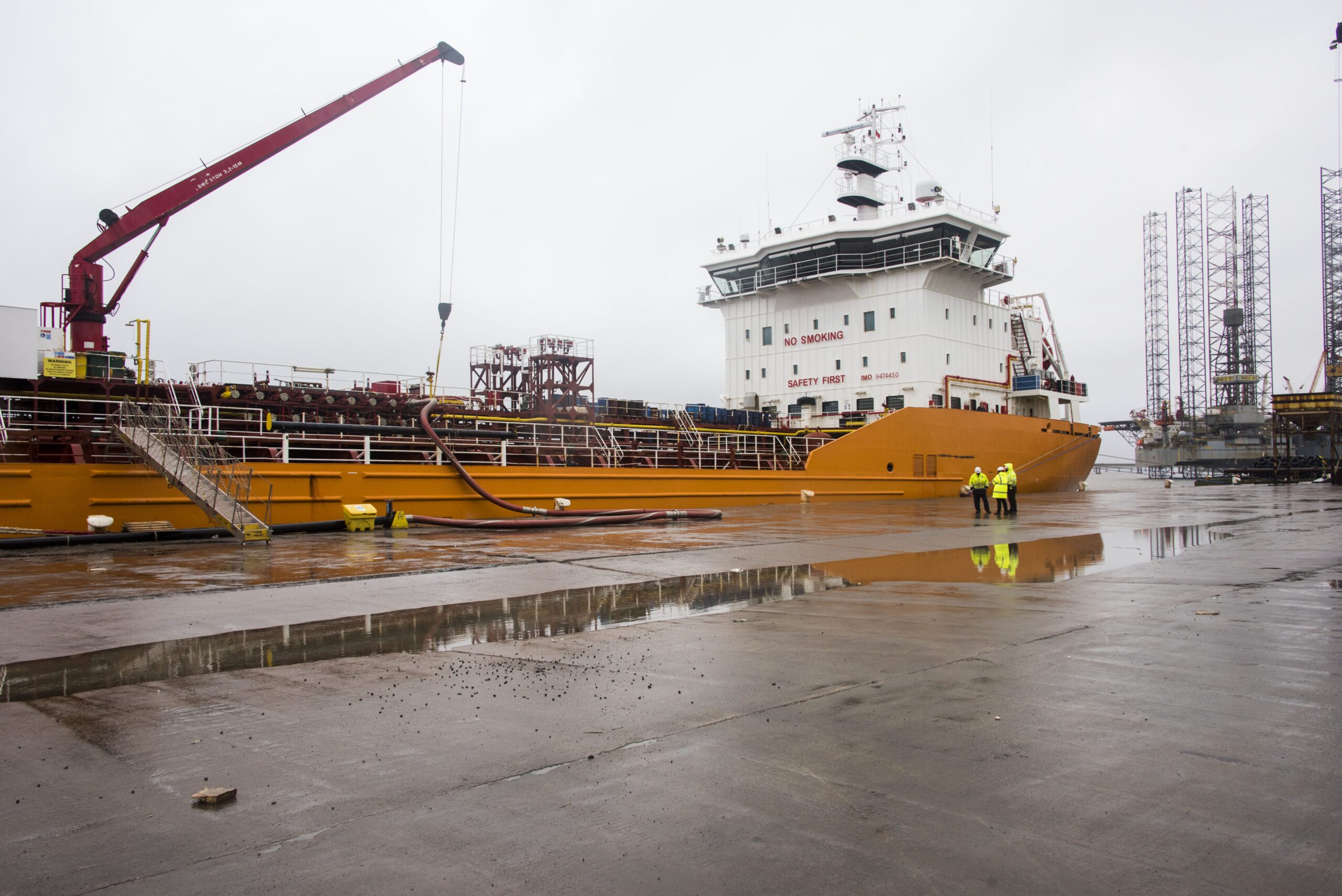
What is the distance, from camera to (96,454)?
44.1 ft

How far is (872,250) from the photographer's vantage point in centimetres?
2694

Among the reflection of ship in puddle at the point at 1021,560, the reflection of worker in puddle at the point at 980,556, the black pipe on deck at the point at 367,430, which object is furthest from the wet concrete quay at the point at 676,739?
the black pipe on deck at the point at 367,430

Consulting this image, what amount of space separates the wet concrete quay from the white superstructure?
19.2 m

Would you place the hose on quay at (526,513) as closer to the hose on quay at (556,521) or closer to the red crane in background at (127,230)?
the hose on quay at (556,521)

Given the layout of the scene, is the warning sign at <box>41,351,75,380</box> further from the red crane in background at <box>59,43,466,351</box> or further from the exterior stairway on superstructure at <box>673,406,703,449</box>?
the exterior stairway on superstructure at <box>673,406,703,449</box>

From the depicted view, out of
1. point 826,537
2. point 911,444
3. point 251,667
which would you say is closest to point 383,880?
point 251,667

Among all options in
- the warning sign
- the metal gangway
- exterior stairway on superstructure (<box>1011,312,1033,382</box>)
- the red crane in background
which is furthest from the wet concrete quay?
exterior stairway on superstructure (<box>1011,312,1033,382</box>)

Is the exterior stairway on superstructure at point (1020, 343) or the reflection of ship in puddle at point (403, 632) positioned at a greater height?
the exterior stairway on superstructure at point (1020, 343)

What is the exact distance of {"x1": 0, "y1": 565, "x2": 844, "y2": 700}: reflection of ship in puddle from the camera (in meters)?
4.56

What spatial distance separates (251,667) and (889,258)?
25.0m

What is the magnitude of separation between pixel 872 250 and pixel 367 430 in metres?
17.5

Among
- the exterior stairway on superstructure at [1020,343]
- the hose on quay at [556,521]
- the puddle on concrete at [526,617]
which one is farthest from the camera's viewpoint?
the exterior stairway on superstructure at [1020,343]

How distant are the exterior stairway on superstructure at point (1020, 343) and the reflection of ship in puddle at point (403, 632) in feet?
80.4

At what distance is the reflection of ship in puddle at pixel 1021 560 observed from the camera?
851 cm
